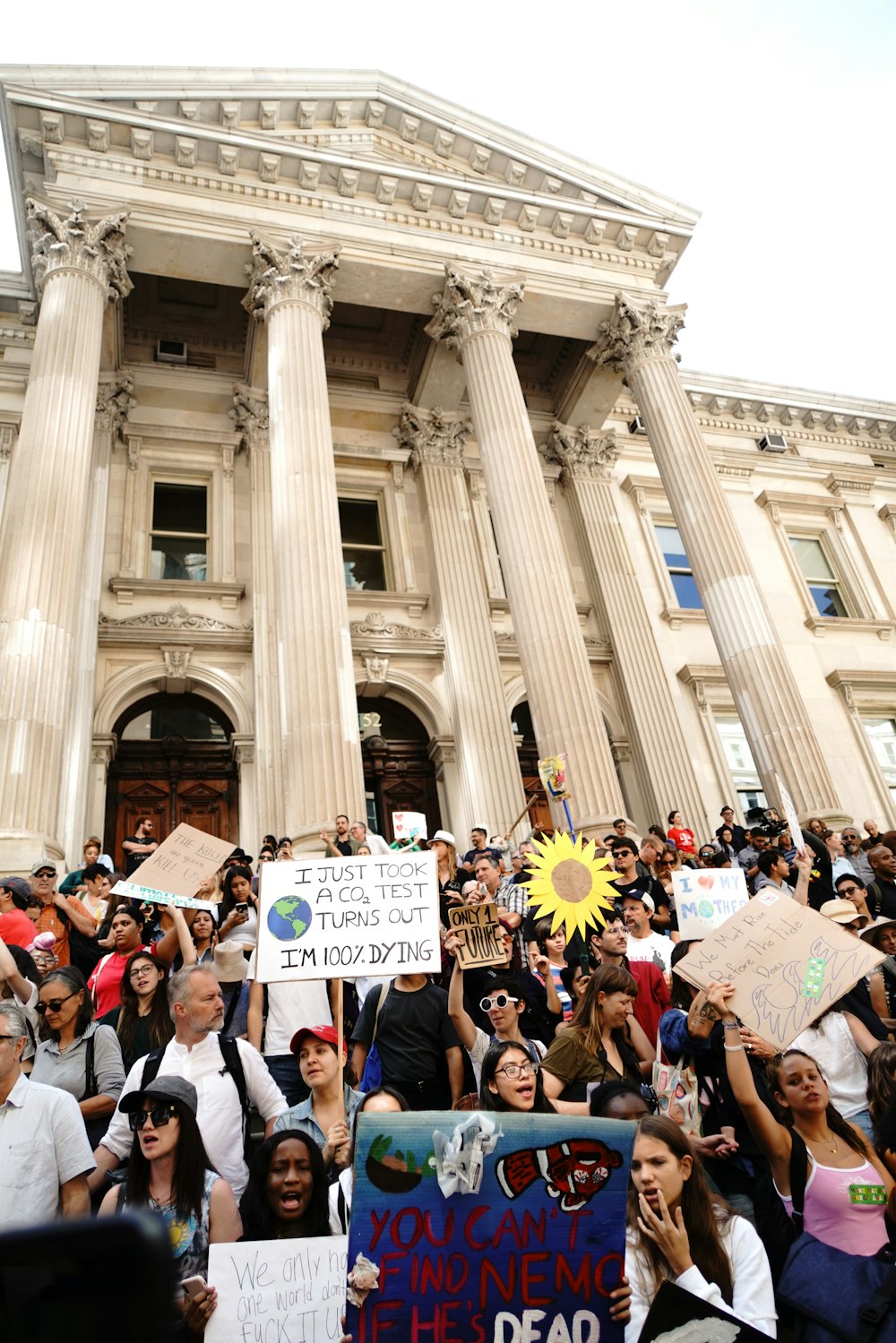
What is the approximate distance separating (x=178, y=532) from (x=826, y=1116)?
1665 centimetres

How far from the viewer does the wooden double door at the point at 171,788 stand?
15734 millimetres

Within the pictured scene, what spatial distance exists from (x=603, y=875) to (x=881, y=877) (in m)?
4.54

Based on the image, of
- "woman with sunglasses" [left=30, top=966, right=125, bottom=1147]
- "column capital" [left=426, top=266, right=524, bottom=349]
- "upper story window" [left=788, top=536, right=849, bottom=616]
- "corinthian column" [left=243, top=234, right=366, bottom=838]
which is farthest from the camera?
"upper story window" [left=788, top=536, right=849, bottom=616]

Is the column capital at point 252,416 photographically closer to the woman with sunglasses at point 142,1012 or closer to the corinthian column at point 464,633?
the corinthian column at point 464,633

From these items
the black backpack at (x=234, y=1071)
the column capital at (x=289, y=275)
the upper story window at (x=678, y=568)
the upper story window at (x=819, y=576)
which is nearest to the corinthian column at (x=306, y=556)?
the column capital at (x=289, y=275)

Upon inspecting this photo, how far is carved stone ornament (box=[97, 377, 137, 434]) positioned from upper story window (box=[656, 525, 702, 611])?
12476mm

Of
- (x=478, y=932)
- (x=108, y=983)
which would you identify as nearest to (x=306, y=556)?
(x=108, y=983)

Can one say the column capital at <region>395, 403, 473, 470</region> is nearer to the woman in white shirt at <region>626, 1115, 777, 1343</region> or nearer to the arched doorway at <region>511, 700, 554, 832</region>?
the arched doorway at <region>511, 700, 554, 832</region>

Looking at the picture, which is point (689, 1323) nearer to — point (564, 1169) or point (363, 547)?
point (564, 1169)

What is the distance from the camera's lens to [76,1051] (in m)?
5.00

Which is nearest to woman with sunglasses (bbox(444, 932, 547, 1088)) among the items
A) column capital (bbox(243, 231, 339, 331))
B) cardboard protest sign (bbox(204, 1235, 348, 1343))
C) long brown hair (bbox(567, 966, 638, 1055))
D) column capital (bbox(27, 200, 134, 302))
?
long brown hair (bbox(567, 966, 638, 1055))

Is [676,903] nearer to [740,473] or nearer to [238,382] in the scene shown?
[238,382]

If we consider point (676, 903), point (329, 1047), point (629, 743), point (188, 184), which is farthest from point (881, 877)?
point (188, 184)

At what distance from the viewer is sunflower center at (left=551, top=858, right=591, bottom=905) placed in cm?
637
